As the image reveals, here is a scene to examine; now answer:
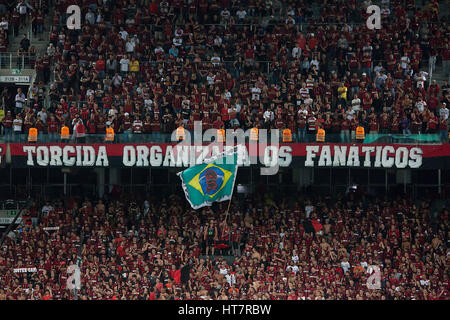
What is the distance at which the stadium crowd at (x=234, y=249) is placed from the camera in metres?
30.5

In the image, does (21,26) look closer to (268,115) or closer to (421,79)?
(268,115)

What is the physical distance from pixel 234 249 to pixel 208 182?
9.01 ft

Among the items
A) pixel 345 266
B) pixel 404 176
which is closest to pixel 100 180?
pixel 345 266

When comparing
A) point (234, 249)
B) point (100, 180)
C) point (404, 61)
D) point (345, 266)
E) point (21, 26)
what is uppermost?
point (21, 26)

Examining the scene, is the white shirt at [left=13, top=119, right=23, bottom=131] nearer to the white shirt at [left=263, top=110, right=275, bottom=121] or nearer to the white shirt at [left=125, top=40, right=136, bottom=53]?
the white shirt at [left=125, top=40, right=136, bottom=53]

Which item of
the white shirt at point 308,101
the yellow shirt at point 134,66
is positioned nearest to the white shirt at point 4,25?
the yellow shirt at point 134,66

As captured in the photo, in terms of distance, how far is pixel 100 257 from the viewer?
3272cm

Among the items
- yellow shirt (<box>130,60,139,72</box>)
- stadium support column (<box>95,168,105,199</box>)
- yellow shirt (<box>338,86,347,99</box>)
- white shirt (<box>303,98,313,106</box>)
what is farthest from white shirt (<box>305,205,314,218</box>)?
yellow shirt (<box>130,60,139,72</box>)

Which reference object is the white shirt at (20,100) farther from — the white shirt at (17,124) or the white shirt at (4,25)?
the white shirt at (4,25)

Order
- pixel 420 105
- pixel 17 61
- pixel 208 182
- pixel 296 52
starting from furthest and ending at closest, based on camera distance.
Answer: pixel 17 61 → pixel 296 52 → pixel 420 105 → pixel 208 182

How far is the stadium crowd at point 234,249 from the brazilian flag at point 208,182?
1.79 m

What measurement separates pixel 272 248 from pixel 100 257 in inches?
242

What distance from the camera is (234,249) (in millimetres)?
33031
